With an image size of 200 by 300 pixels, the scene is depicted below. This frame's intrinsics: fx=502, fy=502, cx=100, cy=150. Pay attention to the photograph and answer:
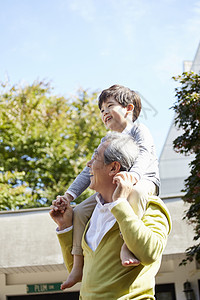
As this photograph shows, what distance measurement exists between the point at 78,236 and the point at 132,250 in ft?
1.49

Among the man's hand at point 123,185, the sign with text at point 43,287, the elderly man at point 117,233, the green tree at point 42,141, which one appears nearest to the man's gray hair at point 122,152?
the elderly man at point 117,233

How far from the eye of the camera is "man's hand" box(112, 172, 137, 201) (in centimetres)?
187

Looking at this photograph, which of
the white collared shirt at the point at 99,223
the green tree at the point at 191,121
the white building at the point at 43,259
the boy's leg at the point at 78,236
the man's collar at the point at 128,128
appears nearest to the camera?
the white collared shirt at the point at 99,223

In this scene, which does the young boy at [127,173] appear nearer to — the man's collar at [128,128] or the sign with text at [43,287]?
the man's collar at [128,128]

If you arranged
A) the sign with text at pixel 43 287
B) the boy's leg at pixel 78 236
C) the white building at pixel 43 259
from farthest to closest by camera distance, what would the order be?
1. the sign with text at pixel 43 287
2. the white building at pixel 43 259
3. the boy's leg at pixel 78 236

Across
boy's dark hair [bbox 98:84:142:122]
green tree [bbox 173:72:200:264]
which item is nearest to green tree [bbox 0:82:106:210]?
Result: green tree [bbox 173:72:200:264]

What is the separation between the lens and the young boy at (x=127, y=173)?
1.90m

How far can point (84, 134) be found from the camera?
17594 mm

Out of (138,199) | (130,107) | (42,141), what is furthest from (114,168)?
(42,141)

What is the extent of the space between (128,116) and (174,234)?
26.0ft

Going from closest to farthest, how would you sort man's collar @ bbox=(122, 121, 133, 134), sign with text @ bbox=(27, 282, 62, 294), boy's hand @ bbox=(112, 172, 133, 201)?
boy's hand @ bbox=(112, 172, 133, 201)
man's collar @ bbox=(122, 121, 133, 134)
sign with text @ bbox=(27, 282, 62, 294)

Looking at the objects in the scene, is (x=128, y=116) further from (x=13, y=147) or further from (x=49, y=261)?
(x=13, y=147)

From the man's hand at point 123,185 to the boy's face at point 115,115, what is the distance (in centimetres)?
47

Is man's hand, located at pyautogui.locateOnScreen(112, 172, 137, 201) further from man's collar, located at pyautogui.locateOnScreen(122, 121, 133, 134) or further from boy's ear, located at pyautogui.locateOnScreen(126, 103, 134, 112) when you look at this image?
boy's ear, located at pyautogui.locateOnScreen(126, 103, 134, 112)
